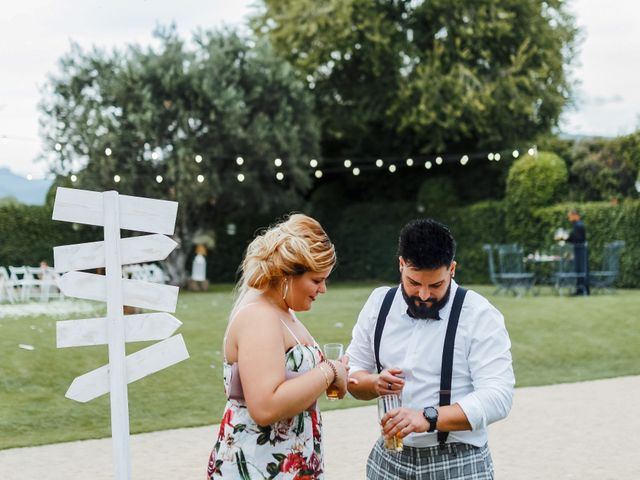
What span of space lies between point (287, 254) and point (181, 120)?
78.1ft

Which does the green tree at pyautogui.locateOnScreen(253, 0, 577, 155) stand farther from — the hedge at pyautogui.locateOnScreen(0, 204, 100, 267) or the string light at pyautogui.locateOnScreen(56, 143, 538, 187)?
the hedge at pyautogui.locateOnScreen(0, 204, 100, 267)

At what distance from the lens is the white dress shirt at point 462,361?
9.16 feet

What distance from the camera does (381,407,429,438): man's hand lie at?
2.72 m

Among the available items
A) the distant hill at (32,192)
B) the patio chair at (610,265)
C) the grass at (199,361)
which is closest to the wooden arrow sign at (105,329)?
the grass at (199,361)

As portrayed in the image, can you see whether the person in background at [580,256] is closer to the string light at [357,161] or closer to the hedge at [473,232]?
the hedge at [473,232]

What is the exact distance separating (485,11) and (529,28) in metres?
1.96

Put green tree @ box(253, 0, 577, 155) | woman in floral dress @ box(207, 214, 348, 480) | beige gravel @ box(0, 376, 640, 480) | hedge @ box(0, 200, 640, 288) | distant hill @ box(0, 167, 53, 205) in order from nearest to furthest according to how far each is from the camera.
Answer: woman in floral dress @ box(207, 214, 348, 480), beige gravel @ box(0, 376, 640, 480), hedge @ box(0, 200, 640, 288), distant hill @ box(0, 167, 53, 205), green tree @ box(253, 0, 577, 155)

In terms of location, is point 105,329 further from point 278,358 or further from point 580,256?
point 580,256

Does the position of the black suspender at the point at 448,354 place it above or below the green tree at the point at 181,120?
below

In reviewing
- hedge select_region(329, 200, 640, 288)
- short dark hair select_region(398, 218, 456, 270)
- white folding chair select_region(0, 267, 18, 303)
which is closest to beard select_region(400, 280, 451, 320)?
short dark hair select_region(398, 218, 456, 270)

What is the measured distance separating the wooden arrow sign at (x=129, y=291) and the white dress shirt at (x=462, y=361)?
114cm

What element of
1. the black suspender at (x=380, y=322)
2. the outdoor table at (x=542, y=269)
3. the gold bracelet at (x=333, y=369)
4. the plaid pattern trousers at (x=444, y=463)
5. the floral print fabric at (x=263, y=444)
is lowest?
the outdoor table at (x=542, y=269)

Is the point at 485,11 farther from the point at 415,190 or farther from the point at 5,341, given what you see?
the point at 5,341

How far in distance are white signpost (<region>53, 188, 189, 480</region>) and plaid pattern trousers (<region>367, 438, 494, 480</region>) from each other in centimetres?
116
